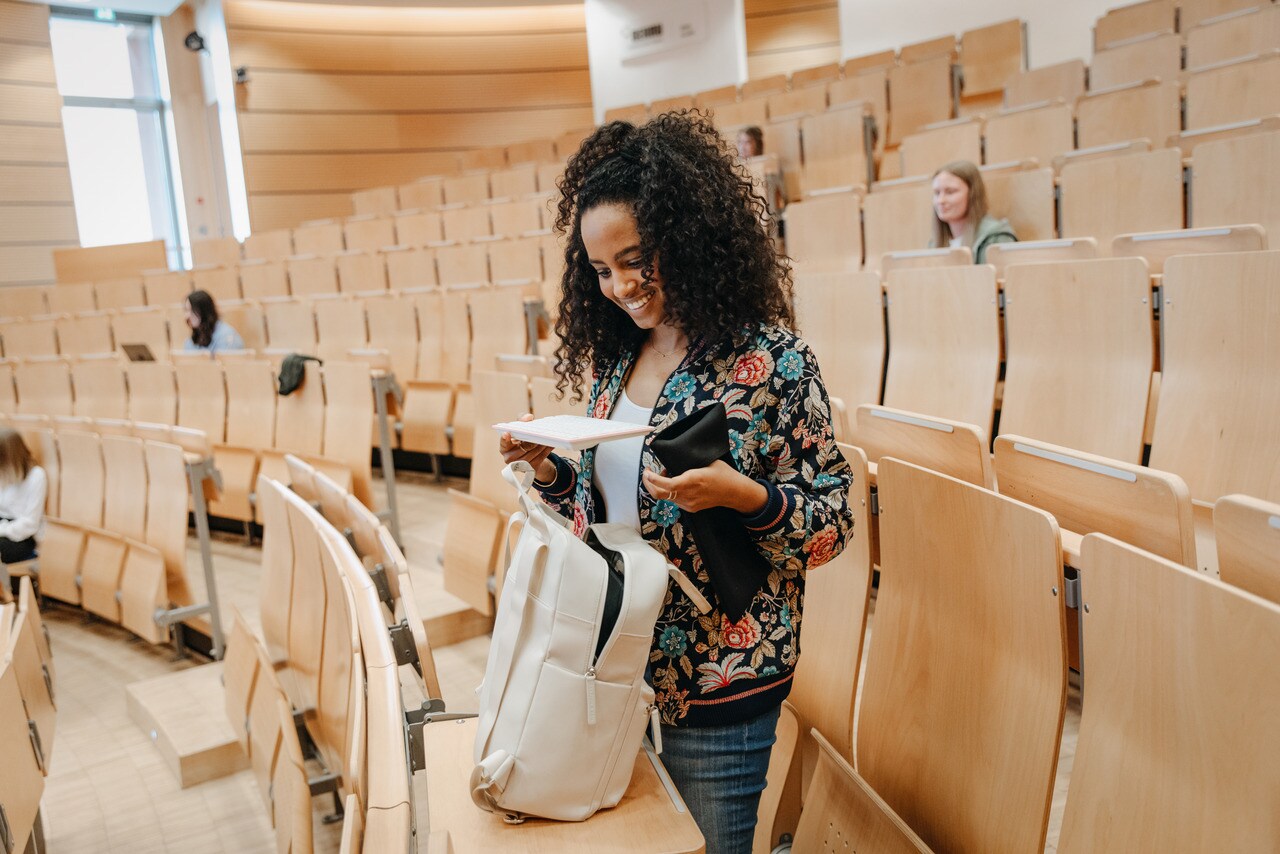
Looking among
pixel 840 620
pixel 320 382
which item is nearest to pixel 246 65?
pixel 320 382

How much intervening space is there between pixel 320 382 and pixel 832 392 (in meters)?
0.99

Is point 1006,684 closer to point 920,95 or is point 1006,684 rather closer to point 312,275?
point 920,95

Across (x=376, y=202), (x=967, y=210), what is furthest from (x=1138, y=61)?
(x=376, y=202)

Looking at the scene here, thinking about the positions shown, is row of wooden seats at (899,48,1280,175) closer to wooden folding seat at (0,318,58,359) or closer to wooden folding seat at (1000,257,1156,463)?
wooden folding seat at (1000,257,1156,463)

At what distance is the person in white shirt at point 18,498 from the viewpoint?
1.73m

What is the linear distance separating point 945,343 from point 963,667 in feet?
2.35

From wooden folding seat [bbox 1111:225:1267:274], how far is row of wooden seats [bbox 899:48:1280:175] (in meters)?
0.58

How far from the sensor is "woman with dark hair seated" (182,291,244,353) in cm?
232

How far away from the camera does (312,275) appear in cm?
288

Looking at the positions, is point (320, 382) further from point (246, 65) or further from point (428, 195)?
point (246, 65)

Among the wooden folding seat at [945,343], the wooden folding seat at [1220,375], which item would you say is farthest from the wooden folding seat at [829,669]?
the wooden folding seat at [945,343]

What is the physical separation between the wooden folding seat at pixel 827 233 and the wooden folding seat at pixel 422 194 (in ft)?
7.16

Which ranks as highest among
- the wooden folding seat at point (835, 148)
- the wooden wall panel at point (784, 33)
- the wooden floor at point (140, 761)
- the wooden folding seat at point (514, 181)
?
the wooden wall panel at point (784, 33)

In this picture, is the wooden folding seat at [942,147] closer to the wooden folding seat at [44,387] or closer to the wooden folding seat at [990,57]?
the wooden folding seat at [990,57]
